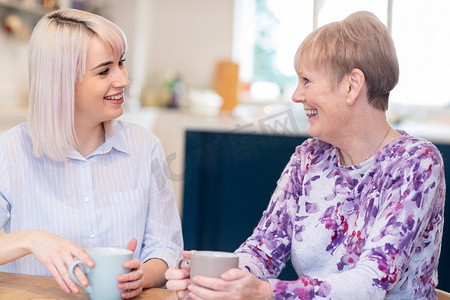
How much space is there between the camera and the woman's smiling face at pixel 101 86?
1527mm

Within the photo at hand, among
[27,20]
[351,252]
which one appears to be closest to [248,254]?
[351,252]

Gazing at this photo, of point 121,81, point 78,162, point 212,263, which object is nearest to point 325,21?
point 121,81

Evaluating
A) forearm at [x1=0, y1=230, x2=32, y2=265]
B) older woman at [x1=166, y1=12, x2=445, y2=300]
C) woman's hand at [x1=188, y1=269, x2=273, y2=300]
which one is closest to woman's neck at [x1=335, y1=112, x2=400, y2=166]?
older woman at [x1=166, y1=12, x2=445, y2=300]

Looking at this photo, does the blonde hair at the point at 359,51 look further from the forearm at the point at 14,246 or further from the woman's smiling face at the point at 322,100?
the forearm at the point at 14,246

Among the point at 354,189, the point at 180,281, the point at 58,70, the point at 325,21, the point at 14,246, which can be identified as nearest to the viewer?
the point at 180,281

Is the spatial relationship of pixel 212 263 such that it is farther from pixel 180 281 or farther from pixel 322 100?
pixel 322 100

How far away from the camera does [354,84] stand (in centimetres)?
133

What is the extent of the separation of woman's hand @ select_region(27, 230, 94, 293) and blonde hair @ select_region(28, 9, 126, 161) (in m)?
0.30

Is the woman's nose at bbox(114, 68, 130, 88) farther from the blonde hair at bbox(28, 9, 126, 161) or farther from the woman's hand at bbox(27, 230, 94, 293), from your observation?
the woman's hand at bbox(27, 230, 94, 293)

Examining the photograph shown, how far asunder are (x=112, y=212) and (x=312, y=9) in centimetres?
348

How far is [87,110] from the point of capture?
1556 mm

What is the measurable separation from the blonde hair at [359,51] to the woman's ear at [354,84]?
1 centimetres

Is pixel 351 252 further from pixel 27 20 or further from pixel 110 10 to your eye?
pixel 110 10

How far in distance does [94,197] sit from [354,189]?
2.04 ft
